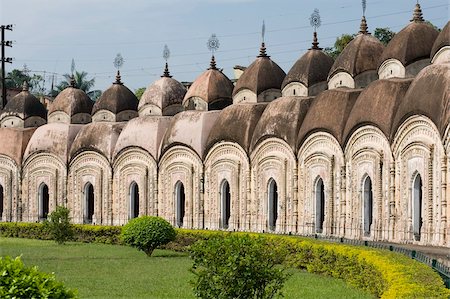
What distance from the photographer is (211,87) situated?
3178 cm

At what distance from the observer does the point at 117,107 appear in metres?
35.2

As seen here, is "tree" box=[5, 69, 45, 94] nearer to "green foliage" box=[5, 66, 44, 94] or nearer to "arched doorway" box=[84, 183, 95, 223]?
"green foliage" box=[5, 66, 44, 94]

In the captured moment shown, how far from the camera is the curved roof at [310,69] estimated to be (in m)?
28.3

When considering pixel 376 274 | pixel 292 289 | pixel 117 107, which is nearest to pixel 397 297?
pixel 376 274

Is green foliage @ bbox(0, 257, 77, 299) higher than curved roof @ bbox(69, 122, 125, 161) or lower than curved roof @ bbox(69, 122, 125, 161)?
lower

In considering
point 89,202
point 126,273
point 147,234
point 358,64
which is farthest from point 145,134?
point 126,273

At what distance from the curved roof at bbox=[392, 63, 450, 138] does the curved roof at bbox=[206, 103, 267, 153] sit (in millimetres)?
6982

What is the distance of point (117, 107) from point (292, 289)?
2124cm

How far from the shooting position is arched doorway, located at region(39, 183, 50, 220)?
34906 mm

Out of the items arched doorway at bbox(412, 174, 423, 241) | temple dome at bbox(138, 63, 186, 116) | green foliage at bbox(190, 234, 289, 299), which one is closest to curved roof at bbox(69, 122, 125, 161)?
temple dome at bbox(138, 63, 186, 116)

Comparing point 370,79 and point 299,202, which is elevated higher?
point 370,79

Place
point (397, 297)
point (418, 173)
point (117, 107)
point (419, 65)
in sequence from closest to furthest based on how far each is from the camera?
point (397, 297), point (418, 173), point (419, 65), point (117, 107)

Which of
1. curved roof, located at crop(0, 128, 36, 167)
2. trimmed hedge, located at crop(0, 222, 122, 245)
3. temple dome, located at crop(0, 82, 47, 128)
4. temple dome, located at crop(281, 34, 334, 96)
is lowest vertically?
trimmed hedge, located at crop(0, 222, 122, 245)

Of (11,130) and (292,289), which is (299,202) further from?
(11,130)
